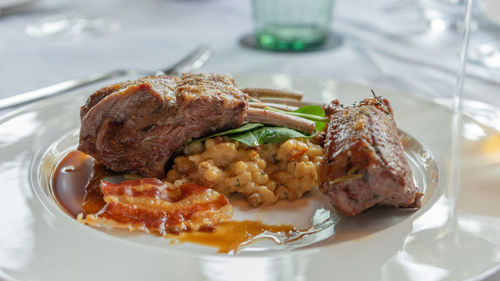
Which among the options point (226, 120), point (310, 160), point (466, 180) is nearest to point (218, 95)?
point (226, 120)

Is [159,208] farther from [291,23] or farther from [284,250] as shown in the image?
[291,23]

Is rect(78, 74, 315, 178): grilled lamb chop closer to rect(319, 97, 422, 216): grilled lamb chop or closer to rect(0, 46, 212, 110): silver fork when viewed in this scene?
rect(319, 97, 422, 216): grilled lamb chop

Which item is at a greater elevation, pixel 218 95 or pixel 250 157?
pixel 218 95

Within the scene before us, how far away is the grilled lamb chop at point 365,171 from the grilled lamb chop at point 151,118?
558 mm

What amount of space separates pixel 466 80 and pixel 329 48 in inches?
50.6

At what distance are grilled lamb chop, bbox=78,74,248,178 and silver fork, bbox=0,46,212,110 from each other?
912mm

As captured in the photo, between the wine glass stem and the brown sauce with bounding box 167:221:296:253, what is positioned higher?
the wine glass stem

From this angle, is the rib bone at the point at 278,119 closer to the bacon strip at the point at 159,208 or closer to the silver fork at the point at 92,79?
the bacon strip at the point at 159,208

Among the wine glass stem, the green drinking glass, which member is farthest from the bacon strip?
the green drinking glass

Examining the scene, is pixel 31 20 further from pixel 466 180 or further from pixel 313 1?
pixel 466 180

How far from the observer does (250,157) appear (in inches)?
98.6

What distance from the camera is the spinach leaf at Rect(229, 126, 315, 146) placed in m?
2.55

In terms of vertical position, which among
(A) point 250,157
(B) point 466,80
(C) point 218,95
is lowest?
(B) point 466,80

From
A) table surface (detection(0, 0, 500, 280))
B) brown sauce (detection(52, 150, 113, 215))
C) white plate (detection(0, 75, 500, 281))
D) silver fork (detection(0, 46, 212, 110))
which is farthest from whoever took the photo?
table surface (detection(0, 0, 500, 280))
